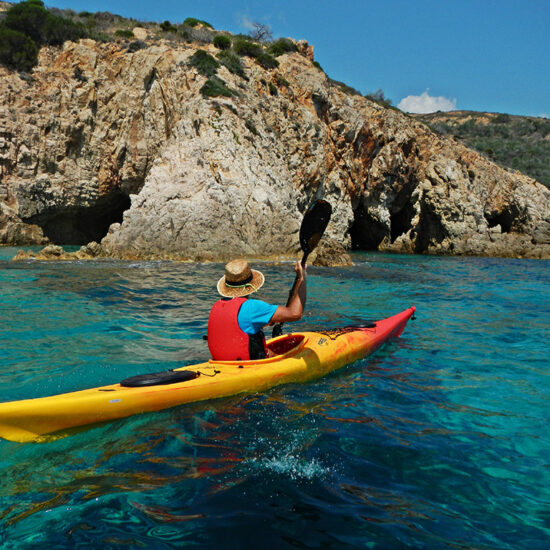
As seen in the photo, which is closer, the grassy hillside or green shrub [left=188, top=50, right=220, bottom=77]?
green shrub [left=188, top=50, right=220, bottom=77]

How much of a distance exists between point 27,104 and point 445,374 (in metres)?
25.6

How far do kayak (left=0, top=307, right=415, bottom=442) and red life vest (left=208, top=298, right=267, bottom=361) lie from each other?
100 mm

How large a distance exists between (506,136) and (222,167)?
50.5 m

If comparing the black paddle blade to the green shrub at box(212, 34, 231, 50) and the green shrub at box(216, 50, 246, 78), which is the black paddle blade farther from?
the green shrub at box(212, 34, 231, 50)

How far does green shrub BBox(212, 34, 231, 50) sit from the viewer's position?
2623 cm

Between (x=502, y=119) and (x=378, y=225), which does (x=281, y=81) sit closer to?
(x=378, y=225)

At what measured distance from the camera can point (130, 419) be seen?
357 cm

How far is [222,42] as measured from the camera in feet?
86.3

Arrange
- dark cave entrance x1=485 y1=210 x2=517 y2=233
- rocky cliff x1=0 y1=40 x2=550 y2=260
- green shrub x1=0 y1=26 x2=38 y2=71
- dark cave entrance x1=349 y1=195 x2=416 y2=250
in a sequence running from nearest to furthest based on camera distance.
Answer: rocky cliff x1=0 y1=40 x2=550 y2=260, green shrub x1=0 y1=26 x2=38 y2=71, dark cave entrance x1=485 y1=210 x2=517 y2=233, dark cave entrance x1=349 y1=195 x2=416 y2=250

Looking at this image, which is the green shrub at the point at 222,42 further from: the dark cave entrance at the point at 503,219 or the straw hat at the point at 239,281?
the straw hat at the point at 239,281

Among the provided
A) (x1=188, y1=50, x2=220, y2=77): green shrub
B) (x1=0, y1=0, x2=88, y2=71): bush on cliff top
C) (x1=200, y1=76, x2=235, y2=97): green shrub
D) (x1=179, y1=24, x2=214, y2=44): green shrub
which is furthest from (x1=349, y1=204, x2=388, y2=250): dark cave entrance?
(x1=0, y1=0, x2=88, y2=71): bush on cliff top

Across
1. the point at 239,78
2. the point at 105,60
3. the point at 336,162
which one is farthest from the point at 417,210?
the point at 105,60

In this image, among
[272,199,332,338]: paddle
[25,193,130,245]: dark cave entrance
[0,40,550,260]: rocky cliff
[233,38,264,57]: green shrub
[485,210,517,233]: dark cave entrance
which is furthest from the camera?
[485,210,517,233]: dark cave entrance

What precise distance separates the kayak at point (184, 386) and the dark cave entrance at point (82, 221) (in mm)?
21540
